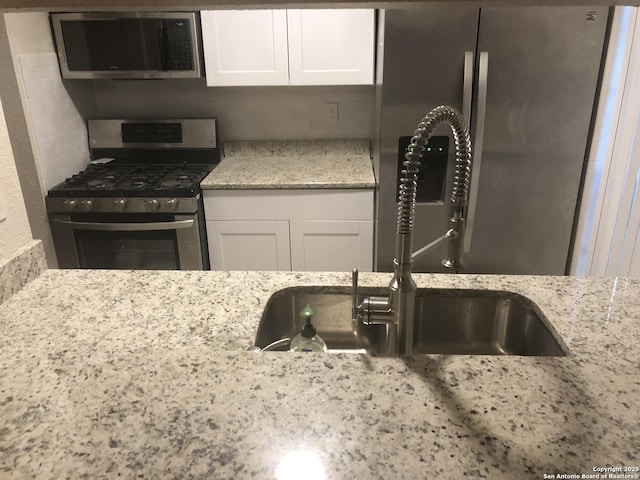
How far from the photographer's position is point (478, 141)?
2299 mm

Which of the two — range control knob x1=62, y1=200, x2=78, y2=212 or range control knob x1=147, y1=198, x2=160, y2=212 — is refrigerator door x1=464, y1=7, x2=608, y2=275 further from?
range control knob x1=62, y1=200, x2=78, y2=212

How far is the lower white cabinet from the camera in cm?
259

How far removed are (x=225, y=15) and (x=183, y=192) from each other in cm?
91

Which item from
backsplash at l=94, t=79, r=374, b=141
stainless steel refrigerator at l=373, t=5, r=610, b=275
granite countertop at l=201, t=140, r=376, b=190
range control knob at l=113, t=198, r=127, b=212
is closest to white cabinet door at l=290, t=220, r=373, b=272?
stainless steel refrigerator at l=373, t=5, r=610, b=275

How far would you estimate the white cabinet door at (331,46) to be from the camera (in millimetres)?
2520

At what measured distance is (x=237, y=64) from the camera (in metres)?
2.63

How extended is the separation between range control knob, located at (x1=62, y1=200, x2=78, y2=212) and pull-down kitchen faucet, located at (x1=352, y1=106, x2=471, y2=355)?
1904 mm

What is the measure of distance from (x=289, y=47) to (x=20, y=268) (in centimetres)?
180

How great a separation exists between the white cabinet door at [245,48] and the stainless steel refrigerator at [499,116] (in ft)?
1.71

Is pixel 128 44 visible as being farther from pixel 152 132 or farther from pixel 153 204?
pixel 153 204

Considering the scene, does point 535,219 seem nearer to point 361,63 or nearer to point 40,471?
point 361,63

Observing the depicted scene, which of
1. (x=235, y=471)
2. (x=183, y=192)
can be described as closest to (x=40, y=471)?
(x=235, y=471)

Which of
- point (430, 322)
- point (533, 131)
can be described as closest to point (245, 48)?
point (533, 131)

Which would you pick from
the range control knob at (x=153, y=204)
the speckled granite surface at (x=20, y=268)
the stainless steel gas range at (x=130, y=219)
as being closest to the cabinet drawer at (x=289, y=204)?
the stainless steel gas range at (x=130, y=219)
